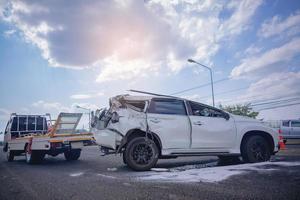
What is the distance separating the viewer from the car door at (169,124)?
5.77m

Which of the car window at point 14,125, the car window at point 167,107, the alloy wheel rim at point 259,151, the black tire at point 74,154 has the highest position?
the car window at point 167,107

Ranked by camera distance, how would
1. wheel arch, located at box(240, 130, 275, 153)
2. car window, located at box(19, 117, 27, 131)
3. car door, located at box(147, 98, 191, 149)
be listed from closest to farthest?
car door, located at box(147, 98, 191, 149)
wheel arch, located at box(240, 130, 275, 153)
car window, located at box(19, 117, 27, 131)

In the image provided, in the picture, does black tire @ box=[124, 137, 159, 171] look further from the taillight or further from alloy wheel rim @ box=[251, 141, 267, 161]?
the taillight

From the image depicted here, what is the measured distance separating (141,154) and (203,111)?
2.13 m

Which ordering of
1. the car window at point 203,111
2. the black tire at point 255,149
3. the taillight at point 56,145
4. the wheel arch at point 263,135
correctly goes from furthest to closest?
the taillight at point 56,145 → the wheel arch at point 263,135 → the car window at point 203,111 → the black tire at point 255,149

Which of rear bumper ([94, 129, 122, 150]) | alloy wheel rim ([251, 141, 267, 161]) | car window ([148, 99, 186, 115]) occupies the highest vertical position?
car window ([148, 99, 186, 115])

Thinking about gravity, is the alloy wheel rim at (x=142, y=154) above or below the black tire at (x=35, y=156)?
above

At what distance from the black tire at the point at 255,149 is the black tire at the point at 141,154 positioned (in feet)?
8.30

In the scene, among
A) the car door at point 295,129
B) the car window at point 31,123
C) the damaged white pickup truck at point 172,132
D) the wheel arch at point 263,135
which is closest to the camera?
the damaged white pickup truck at point 172,132

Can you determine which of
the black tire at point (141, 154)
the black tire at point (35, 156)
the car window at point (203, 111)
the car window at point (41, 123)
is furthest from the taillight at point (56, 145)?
the car window at point (203, 111)

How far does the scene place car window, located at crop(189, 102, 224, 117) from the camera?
6.22 meters

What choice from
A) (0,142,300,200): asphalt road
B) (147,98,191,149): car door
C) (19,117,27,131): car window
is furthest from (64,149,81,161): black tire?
(0,142,300,200): asphalt road

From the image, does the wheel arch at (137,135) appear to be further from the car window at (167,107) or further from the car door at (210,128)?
the car door at (210,128)

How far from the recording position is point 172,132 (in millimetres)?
5824
